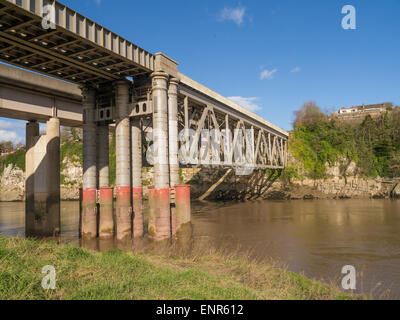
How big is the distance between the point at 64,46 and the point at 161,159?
348 inches

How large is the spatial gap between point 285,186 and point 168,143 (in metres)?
35.2

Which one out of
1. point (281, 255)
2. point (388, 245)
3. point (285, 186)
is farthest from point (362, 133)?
point (281, 255)

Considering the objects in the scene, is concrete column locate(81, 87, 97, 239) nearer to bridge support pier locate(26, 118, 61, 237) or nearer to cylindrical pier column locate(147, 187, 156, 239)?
bridge support pier locate(26, 118, 61, 237)

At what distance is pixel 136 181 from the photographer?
72.8 ft

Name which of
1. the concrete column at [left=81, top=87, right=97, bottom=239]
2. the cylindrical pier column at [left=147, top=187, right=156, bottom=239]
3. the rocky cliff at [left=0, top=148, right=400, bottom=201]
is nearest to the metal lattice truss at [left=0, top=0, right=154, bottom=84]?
the concrete column at [left=81, top=87, right=97, bottom=239]

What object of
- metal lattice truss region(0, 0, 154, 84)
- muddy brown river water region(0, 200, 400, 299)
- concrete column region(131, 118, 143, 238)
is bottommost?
muddy brown river water region(0, 200, 400, 299)

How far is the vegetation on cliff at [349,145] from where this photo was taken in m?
50.1

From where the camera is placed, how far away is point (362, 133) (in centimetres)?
5584

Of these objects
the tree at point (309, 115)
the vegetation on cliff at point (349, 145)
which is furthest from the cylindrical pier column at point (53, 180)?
the tree at point (309, 115)

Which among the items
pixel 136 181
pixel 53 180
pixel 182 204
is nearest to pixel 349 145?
pixel 182 204

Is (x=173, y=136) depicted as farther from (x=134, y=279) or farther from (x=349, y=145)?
(x=349, y=145)

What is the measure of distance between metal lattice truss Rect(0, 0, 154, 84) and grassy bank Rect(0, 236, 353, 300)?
33.0ft

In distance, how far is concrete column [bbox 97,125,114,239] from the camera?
21172mm
